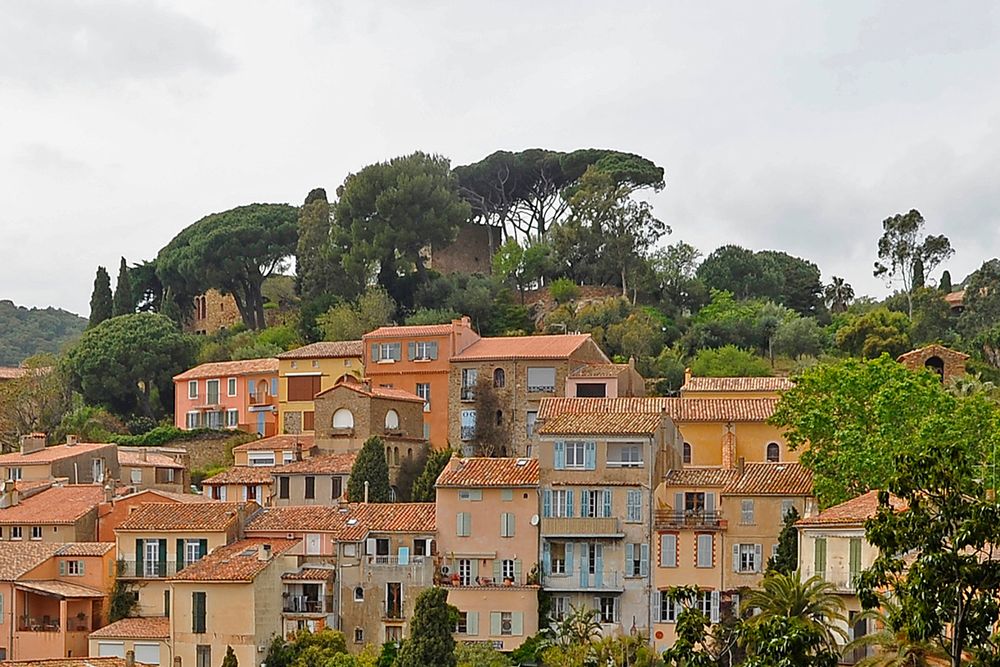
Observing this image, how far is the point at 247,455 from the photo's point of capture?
70.9 m

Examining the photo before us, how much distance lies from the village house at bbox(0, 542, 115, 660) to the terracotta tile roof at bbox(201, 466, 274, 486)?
8412 millimetres

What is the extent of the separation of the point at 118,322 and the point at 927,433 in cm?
4933

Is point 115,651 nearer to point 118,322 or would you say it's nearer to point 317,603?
point 317,603

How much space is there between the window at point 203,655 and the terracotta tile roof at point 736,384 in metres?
23.5

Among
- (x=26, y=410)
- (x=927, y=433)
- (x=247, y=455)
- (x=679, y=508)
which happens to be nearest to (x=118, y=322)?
(x=26, y=410)

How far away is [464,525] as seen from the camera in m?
53.8

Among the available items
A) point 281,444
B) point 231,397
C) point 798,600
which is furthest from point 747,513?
point 231,397

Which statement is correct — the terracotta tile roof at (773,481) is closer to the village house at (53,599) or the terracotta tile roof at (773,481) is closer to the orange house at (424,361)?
the orange house at (424,361)

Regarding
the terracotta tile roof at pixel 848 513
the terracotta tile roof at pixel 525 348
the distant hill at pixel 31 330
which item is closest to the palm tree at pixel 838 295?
the terracotta tile roof at pixel 525 348

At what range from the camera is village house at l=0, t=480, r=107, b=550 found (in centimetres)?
6042

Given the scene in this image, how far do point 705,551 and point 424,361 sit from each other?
22.4 meters

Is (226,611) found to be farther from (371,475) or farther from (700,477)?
(700,477)

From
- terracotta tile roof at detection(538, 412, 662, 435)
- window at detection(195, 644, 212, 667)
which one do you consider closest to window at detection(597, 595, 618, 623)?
terracotta tile roof at detection(538, 412, 662, 435)

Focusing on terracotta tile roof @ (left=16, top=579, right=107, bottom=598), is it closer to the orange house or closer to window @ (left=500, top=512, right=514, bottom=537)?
window @ (left=500, top=512, right=514, bottom=537)
